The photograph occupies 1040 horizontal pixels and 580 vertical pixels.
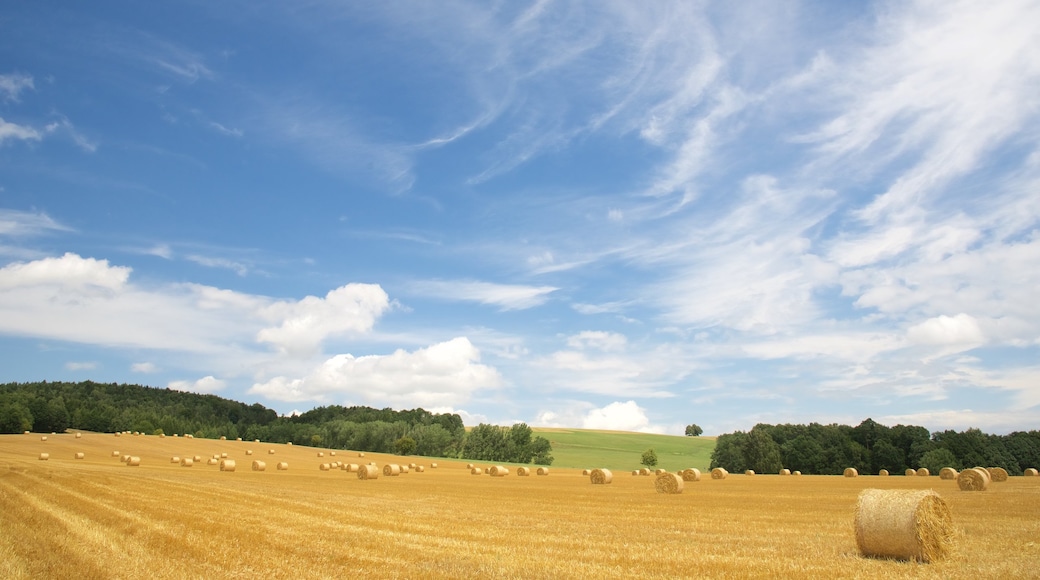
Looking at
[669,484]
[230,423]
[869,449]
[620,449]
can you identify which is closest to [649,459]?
[620,449]

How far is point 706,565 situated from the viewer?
9977 millimetres

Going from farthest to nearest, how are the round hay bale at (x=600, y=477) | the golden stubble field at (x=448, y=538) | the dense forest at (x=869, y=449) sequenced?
1. the dense forest at (x=869, y=449)
2. the round hay bale at (x=600, y=477)
3. the golden stubble field at (x=448, y=538)

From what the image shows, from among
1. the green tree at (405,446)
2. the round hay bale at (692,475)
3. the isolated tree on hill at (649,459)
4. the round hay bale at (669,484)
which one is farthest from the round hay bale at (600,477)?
the green tree at (405,446)

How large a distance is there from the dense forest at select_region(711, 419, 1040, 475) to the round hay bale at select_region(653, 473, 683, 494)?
65.6 metres

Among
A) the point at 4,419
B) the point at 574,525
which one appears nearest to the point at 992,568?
the point at 574,525

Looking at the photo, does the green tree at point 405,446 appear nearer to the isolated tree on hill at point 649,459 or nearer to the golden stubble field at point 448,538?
the isolated tree on hill at point 649,459

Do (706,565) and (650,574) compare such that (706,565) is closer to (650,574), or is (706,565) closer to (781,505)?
(650,574)

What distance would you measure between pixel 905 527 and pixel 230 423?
143 metres

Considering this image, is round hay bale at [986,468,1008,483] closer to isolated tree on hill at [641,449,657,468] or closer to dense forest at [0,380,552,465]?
isolated tree on hill at [641,449,657,468]

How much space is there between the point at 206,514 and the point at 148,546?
4.89 metres

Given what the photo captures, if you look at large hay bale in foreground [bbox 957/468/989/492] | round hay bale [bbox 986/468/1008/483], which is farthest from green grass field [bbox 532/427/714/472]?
large hay bale in foreground [bbox 957/468/989/492]

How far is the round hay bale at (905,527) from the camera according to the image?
11406 millimetres

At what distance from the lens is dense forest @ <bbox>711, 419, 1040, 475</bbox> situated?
279 ft

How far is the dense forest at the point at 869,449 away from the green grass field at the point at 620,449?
1112 centimetres
